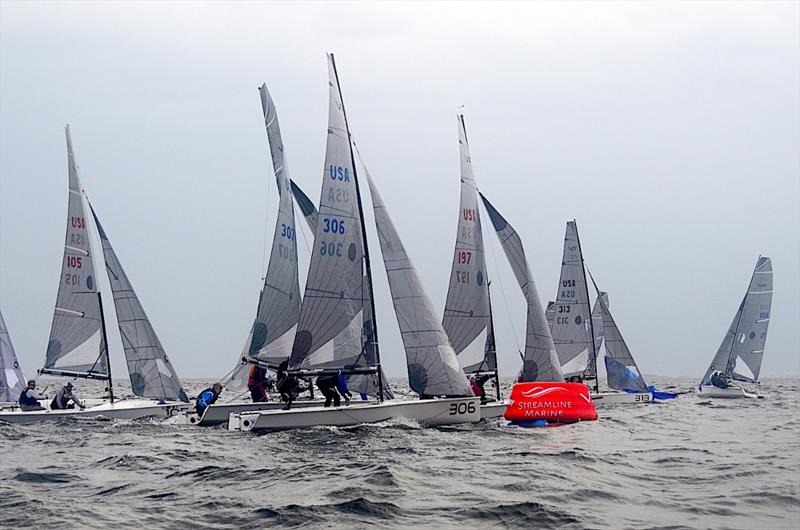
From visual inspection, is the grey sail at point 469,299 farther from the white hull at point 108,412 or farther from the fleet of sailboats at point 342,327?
the white hull at point 108,412

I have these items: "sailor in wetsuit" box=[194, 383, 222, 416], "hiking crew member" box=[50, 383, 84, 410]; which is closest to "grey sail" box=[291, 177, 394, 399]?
"sailor in wetsuit" box=[194, 383, 222, 416]

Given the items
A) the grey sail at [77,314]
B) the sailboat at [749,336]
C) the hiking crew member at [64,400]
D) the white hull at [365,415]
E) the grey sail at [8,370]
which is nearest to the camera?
the white hull at [365,415]

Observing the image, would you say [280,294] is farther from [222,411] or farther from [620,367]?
[620,367]

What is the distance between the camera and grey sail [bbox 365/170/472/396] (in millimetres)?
24453

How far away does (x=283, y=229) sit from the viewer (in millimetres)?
30891

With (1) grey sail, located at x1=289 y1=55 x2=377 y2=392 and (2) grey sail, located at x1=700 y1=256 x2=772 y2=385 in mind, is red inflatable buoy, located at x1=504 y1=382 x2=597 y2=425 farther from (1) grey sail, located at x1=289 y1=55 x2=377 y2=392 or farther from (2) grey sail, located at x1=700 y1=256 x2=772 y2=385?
→ (2) grey sail, located at x1=700 y1=256 x2=772 y2=385

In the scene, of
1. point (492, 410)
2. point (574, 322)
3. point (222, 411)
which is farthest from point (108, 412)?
point (574, 322)

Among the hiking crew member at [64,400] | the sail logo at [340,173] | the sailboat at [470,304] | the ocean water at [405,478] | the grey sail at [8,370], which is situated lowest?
the ocean water at [405,478]

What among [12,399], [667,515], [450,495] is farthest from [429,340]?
[12,399]

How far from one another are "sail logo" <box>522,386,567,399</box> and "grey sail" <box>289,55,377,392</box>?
4.24 m

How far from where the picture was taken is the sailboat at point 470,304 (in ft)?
98.8

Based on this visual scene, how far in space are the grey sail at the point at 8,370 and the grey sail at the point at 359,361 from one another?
11452 millimetres

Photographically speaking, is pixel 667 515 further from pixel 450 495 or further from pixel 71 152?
pixel 71 152

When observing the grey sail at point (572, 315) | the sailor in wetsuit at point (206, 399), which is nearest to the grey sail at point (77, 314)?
the sailor in wetsuit at point (206, 399)
